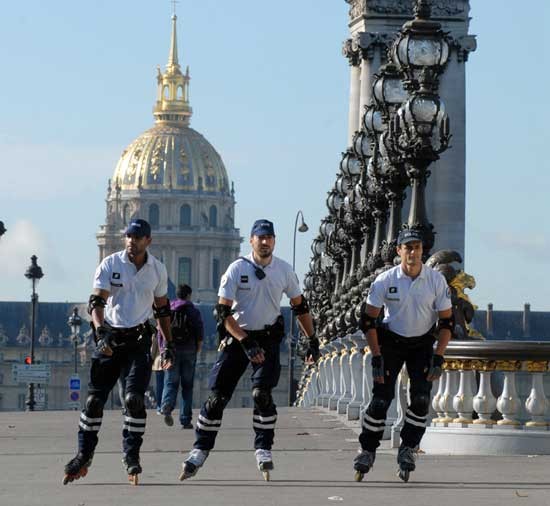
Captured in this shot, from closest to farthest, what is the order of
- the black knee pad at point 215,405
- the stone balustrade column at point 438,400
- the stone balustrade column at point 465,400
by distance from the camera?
the black knee pad at point 215,405 → the stone balustrade column at point 465,400 → the stone balustrade column at point 438,400

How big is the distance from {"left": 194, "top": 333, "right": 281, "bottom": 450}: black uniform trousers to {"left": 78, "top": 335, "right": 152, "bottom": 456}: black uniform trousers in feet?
1.53

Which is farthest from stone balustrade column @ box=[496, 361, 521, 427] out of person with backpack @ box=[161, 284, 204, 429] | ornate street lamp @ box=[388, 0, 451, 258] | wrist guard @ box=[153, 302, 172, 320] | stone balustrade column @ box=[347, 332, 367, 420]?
stone balustrade column @ box=[347, 332, 367, 420]

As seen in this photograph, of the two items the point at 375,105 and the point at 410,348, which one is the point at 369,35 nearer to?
the point at 375,105

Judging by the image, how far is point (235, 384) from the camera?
17422 mm

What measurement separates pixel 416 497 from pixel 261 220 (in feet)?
9.02

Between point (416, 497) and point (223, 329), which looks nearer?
point (416, 497)

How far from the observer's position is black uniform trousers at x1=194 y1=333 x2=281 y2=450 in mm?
17297

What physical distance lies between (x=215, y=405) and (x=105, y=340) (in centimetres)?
93

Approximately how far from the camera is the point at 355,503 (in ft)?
49.4

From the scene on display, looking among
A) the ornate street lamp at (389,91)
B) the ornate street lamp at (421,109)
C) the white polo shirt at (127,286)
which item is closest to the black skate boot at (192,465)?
the white polo shirt at (127,286)

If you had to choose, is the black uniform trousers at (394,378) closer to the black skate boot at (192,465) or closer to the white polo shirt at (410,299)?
the white polo shirt at (410,299)

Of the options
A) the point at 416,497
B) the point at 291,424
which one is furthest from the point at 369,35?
the point at 416,497

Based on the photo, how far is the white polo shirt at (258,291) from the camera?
17375 mm

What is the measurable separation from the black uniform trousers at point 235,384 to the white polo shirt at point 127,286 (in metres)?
0.67
